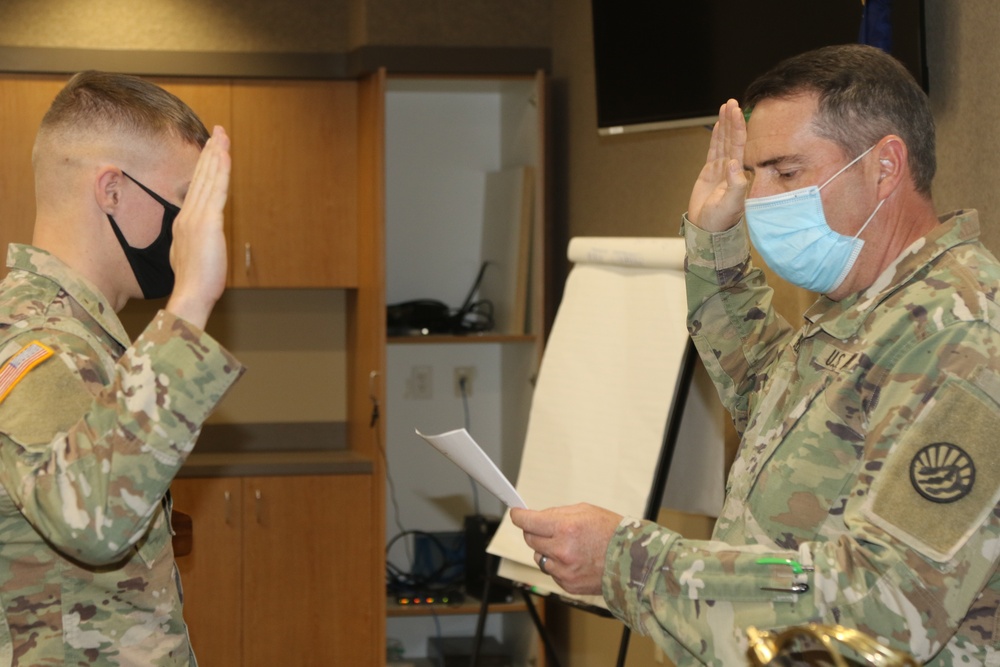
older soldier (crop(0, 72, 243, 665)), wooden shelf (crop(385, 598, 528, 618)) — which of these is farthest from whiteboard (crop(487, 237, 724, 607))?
older soldier (crop(0, 72, 243, 665))

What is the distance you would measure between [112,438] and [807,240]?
0.99 m

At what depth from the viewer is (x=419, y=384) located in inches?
181

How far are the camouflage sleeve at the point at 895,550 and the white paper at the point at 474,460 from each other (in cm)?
27

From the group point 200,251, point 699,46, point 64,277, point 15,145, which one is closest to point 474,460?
point 200,251

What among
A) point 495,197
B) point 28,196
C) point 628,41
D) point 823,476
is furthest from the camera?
point 495,197

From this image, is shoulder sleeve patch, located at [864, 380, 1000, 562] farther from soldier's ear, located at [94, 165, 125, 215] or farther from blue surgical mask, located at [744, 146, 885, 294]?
soldier's ear, located at [94, 165, 125, 215]

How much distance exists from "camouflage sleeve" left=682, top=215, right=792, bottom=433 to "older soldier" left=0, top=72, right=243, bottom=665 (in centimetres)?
85

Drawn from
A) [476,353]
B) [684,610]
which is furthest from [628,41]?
[684,610]

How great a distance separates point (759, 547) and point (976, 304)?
0.41 m

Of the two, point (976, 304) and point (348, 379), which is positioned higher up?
point (976, 304)

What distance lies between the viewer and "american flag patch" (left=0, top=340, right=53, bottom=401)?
1.33 meters

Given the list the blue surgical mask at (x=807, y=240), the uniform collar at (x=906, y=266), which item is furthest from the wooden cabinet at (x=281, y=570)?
the uniform collar at (x=906, y=266)

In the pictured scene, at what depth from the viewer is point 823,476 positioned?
4.87 feet

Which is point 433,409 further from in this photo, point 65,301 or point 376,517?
point 65,301
